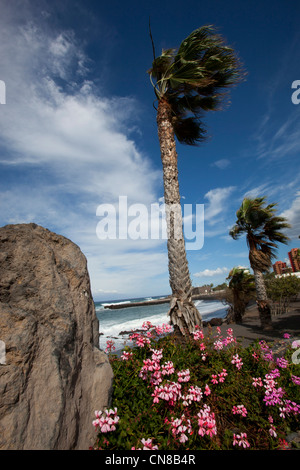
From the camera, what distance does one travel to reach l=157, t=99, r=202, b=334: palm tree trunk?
5359 mm

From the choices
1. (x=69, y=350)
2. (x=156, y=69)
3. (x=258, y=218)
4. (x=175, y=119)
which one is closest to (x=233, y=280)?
(x=258, y=218)

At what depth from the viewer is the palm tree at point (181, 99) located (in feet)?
18.6

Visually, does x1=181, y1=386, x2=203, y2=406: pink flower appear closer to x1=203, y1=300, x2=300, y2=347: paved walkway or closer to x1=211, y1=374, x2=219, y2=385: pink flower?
x1=211, y1=374, x2=219, y2=385: pink flower

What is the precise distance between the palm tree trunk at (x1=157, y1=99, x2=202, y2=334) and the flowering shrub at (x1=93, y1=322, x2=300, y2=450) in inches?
60.2

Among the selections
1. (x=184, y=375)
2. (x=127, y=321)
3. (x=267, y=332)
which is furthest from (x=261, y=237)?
(x=127, y=321)

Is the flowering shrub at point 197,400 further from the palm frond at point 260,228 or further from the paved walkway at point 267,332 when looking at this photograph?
the palm frond at point 260,228

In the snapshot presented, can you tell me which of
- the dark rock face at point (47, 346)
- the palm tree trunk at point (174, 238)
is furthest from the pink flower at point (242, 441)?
the palm tree trunk at point (174, 238)

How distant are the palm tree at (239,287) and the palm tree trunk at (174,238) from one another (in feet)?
39.8

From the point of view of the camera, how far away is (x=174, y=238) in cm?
593

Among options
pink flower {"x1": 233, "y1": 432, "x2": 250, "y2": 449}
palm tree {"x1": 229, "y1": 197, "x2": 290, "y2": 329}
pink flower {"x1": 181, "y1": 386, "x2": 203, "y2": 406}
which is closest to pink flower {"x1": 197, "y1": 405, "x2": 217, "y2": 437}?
pink flower {"x1": 181, "y1": 386, "x2": 203, "y2": 406}

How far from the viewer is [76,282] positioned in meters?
2.59

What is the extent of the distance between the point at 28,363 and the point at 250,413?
2.73 meters

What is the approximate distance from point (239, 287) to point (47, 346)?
16808mm
